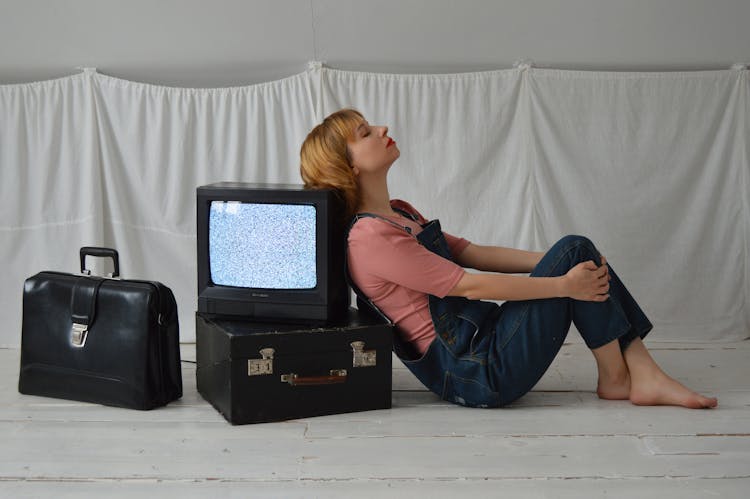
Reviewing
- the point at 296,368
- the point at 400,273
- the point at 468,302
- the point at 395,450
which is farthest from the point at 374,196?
the point at 395,450

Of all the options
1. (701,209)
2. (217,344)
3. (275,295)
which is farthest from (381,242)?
(701,209)

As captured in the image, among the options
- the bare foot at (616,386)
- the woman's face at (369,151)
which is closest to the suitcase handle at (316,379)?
the woman's face at (369,151)

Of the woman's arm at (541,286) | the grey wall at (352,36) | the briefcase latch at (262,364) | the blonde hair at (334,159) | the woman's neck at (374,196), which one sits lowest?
the briefcase latch at (262,364)

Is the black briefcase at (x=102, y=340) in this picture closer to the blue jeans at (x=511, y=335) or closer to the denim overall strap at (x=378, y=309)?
the denim overall strap at (x=378, y=309)

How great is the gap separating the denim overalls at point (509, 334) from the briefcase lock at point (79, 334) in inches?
28.0

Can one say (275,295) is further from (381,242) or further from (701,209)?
(701,209)

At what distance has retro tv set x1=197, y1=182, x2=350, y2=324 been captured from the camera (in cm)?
243

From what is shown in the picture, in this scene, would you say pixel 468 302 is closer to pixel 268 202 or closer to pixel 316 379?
pixel 316 379

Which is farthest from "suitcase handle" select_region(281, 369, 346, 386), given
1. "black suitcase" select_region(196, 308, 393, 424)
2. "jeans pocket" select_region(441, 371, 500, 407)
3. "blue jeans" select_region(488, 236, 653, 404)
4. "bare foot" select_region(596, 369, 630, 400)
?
"bare foot" select_region(596, 369, 630, 400)

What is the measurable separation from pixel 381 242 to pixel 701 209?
144cm

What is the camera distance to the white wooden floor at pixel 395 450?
6.49ft

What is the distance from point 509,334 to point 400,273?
1.05 ft

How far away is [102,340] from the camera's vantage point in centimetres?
248

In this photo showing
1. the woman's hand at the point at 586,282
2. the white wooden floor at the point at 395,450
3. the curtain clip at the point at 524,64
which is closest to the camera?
the white wooden floor at the point at 395,450
